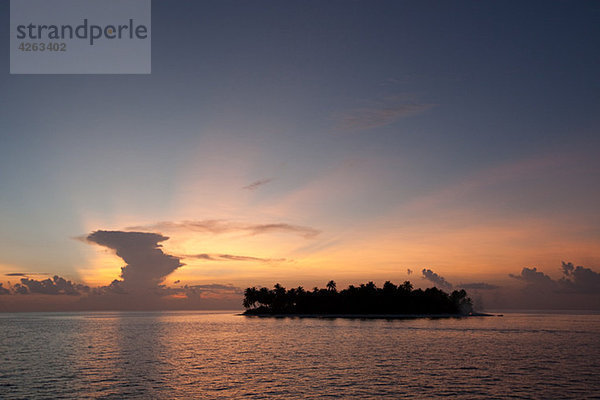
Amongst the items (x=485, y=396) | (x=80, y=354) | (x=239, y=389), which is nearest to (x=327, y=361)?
(x=239, y=389)

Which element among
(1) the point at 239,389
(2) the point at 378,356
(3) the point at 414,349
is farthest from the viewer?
(3) the point at 414,349

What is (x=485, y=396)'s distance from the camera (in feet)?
159

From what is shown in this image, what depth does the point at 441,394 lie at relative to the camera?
161ft

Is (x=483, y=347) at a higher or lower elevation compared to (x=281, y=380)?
lower

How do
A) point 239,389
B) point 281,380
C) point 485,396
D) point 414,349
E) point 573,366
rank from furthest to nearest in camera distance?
point 414,349
point 573,366
point 281,380
point 239,389
point 485,396

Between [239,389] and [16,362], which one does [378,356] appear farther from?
[16,362]

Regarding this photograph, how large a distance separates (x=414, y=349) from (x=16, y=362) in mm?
74562

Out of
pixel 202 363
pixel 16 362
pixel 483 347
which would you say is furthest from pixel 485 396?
pixel 16 362

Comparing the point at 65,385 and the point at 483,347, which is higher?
the point at 65,385

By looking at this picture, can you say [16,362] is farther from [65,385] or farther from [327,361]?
[327,361]

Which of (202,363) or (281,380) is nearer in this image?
(281,380)

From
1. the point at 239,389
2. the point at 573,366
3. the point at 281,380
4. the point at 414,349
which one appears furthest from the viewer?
the point at 414,349

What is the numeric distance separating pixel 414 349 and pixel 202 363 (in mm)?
44949

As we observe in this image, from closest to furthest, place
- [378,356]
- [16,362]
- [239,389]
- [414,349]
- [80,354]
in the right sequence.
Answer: [239,389] → [16,362] → [378,356] → [80,354] → [414,349]
